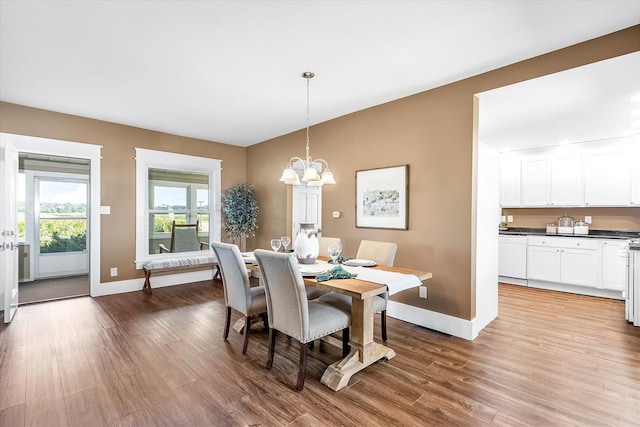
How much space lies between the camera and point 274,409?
74.3 inches

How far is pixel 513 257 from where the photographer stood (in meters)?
5.13

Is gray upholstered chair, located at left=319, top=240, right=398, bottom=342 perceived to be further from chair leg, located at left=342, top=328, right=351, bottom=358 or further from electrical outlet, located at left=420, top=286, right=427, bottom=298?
electrical outlet, located at left=420, top=286, right=427, bottom=298

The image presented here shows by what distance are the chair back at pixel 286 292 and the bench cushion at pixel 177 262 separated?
7.95ft

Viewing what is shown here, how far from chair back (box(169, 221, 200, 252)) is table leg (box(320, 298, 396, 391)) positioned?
4.14 metres

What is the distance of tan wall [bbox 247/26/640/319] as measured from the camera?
8.66ft

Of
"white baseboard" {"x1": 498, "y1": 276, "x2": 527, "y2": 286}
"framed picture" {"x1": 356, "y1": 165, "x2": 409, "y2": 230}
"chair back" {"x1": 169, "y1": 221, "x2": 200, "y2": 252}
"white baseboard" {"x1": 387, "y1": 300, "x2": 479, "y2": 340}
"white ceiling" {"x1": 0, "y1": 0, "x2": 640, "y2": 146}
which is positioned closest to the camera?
"white ceiling" {"x1": 0, "y1": 0, "x2": 640, "y2": 146}

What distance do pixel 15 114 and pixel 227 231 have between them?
129 inches

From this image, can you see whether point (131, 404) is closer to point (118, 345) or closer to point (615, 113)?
point (118, 345)

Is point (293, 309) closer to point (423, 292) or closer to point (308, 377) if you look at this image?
point (308, 377)

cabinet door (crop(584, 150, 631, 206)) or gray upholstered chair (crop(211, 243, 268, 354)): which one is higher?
cabinet door (crop(584, 150, 631, 206))

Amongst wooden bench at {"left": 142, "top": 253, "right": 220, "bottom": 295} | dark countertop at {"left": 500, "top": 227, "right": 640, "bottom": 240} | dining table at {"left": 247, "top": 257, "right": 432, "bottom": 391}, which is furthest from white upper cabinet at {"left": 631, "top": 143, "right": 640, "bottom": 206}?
wooden bench at {"left": 142, "top": 253, "right": 220, "bottom": 295}

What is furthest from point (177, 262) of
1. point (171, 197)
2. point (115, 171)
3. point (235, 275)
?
point (235, 275)

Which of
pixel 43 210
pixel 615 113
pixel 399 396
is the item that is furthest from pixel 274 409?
pixel 43 210

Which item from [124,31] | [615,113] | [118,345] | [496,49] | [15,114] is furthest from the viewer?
[15,114]
